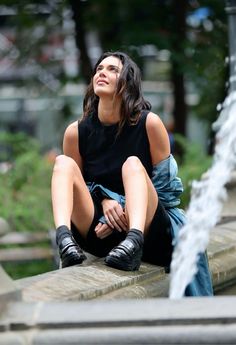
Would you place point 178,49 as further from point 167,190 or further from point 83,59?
point 167,190

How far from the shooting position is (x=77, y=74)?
1206 cm

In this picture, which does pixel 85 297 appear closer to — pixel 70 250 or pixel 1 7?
pixel 70 250

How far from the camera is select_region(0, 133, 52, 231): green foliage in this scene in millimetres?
8156

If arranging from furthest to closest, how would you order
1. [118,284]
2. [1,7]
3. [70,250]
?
[1,7]
[70,250]
[118,284]

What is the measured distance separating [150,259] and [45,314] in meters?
1.57

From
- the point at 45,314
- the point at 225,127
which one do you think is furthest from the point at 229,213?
the point at 45,314

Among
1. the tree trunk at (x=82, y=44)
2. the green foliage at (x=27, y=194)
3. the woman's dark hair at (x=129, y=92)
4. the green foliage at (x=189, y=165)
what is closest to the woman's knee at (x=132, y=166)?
the woman's dark hair at (x=129, y=92)

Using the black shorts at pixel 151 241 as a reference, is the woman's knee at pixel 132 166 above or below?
above

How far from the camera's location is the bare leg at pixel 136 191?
160 inches

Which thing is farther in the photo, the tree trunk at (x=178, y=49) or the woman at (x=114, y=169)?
the tree trunk at (x=178, y=49)

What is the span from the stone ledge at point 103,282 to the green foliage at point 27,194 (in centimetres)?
365

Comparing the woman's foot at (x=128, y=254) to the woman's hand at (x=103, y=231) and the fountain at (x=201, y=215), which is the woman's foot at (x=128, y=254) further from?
the woman's hand at (x=103, y=231)

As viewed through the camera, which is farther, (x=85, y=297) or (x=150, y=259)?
(x=150, y=259)

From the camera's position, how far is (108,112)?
447cm
